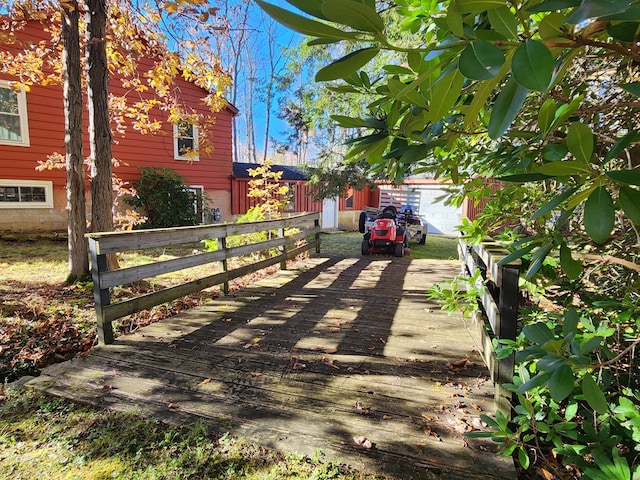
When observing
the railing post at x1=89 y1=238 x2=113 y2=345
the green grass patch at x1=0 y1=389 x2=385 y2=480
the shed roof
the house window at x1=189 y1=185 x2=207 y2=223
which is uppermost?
the shed roof

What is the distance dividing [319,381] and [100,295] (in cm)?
205

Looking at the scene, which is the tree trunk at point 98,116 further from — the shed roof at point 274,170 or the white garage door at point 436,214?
the white garage door at point 436,214

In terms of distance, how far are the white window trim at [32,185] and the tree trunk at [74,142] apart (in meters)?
5.84

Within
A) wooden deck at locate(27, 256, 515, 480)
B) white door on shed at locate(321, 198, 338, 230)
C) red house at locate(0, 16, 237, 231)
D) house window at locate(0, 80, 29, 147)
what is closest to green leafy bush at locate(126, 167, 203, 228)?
red house at locate(0, 16, 237, 231)

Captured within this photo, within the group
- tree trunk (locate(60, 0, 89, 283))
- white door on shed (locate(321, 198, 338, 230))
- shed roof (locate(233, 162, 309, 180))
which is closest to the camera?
tree trunk (locate(60, 0, 89, 283))

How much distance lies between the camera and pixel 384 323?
370 cm

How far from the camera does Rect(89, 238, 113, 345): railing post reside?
2953 mm

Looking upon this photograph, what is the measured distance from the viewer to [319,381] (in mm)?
2498

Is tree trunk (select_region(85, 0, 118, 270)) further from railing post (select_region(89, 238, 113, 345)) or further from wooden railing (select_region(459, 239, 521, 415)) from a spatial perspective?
wooden railing (select_region(459, 239, 521, 415))

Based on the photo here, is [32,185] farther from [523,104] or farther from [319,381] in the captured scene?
[523,104]

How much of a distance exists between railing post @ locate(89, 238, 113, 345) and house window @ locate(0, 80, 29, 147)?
8694 mm

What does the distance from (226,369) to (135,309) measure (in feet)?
4.15

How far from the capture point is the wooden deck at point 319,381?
6.07 ft

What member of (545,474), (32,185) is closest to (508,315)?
(545,474)
